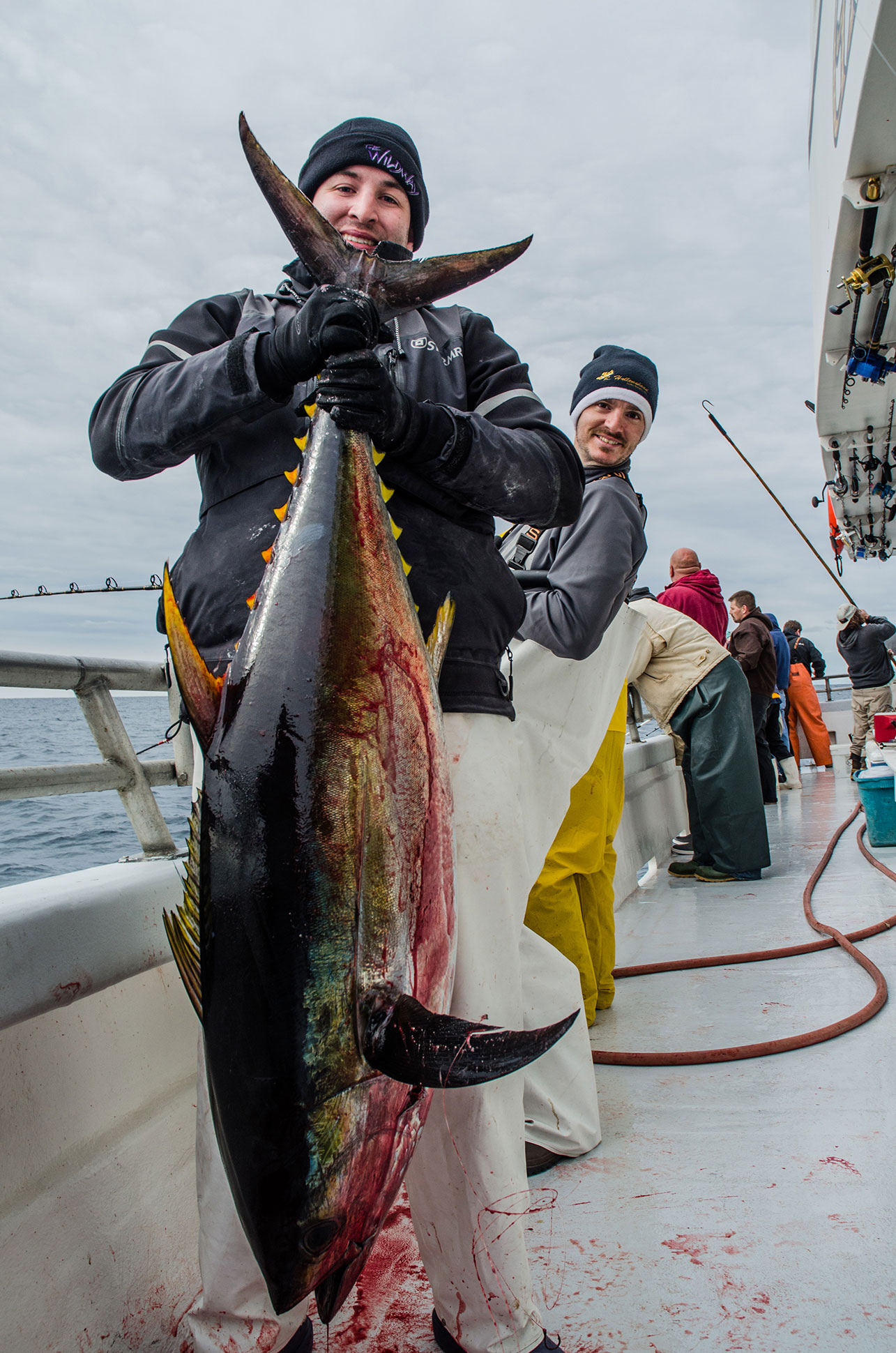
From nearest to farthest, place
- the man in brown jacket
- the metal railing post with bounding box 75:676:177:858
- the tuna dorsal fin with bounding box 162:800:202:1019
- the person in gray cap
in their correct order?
the tuna dorsal fin with bounding box 162:800:202:1019 → the metal railing post with bounding box 75:676:177:858 → the man in brown jacket → the person in gray cap

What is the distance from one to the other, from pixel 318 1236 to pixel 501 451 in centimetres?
105

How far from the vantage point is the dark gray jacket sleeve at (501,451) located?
1221 mm

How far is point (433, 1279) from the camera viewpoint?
129 cm

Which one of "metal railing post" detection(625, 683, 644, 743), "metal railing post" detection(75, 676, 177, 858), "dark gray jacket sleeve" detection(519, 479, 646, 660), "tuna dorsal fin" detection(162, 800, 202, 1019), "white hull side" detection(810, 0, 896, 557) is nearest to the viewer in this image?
"tuna dorsal fin" detection(162, 800, 202, 1019)

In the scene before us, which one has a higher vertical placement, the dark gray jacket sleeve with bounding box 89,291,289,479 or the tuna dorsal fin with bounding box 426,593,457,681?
the dark gray jacket sleeve with bounding box 89,291,289,479

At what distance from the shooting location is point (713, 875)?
4.99m

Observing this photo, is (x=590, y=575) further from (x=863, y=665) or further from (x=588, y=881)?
(x=863, y=665)

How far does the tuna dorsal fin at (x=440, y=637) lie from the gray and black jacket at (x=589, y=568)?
2.83 feet

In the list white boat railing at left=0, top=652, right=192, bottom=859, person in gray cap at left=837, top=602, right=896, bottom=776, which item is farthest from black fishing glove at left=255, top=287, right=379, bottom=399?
person in gray cap at left=837, top=602, right=896, bottom=776

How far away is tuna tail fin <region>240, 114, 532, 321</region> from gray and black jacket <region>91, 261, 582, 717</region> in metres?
0.13

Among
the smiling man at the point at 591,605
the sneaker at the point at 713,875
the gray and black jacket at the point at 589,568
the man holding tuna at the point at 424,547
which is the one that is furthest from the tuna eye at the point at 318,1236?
the sneaker at the point at 713,875

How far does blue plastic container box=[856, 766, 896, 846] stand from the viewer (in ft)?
16.8

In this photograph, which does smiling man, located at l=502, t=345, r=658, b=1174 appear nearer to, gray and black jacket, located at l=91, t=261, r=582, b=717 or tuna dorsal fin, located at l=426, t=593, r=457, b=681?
gray and black jacket, located at l=91, t=261, r=582, b=717

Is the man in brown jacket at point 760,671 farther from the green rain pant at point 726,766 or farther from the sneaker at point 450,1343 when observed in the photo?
the sneaker at point 450,1343
